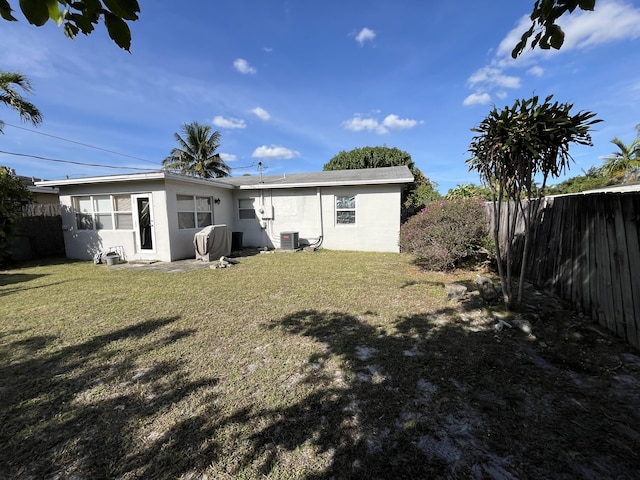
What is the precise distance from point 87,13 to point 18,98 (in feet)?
44.1

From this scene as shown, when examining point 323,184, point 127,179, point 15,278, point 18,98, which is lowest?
point 15,278

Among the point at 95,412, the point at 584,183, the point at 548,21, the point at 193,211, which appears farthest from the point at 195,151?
the point at 584,183

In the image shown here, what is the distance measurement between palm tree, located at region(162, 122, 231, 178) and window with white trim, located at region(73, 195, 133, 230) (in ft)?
52.5

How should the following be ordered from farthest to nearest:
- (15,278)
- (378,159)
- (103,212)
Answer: (378,159) → (103,212) → (15,278)

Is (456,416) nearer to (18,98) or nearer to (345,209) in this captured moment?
(345,209)

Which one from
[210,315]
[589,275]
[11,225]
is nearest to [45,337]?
[210,315]

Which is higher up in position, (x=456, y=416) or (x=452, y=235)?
(x=452, y=235)

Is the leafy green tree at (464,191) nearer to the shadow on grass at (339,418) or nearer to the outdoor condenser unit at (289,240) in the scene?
the outdoor condenser unit at (289,240)

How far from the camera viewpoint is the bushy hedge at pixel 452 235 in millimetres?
6738

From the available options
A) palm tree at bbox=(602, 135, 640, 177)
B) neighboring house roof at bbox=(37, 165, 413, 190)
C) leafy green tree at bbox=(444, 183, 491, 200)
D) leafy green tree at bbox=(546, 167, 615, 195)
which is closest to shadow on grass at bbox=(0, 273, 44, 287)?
neighboring house roof at bbox=(37, 165, 413, 190)

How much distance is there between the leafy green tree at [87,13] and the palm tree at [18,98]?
13010 millimetres

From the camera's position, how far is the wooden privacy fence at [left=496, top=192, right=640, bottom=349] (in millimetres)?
3074

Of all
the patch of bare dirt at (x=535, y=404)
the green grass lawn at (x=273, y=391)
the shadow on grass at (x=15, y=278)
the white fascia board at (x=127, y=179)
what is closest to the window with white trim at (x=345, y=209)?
the white fascia board at (x=127, y=179)

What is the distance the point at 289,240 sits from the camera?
11148mm
